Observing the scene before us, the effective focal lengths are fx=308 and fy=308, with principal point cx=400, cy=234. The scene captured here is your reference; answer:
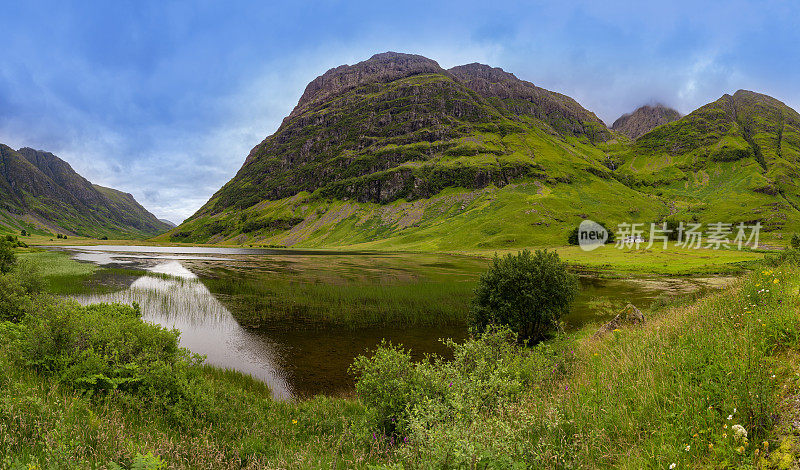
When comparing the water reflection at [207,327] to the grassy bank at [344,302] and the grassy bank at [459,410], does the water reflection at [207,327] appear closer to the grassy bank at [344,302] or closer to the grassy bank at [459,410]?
the grassy bank at [344,302]

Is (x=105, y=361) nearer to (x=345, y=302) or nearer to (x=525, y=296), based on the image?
(x=525, y=296)

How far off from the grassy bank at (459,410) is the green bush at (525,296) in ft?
37.6

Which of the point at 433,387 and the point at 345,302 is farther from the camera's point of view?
the point at 345,302

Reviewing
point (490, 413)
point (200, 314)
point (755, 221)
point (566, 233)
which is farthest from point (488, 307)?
point (755, 221)

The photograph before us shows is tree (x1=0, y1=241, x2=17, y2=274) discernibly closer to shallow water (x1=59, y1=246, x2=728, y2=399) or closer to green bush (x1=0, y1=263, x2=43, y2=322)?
shallow water (x1=59, y1=246, x2=728, y2=399)

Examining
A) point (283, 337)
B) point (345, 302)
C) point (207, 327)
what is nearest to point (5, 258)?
point (207, 327)

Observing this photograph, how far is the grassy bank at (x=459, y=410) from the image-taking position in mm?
4328

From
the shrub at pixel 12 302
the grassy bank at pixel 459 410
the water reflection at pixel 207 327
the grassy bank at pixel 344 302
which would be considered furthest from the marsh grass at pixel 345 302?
the grassy bank at pixel 459 410

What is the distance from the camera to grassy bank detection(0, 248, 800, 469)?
14.2ft

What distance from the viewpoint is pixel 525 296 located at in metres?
21.7

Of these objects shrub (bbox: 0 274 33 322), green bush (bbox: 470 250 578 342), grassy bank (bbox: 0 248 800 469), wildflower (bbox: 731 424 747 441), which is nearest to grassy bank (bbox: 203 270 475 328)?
green bush (bbox: 470 250 578 342)

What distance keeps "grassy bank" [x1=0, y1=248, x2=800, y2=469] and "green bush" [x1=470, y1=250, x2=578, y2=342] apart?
11473 millimetres

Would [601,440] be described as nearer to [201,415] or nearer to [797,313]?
[797,313]

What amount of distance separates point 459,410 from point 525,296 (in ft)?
55.6
